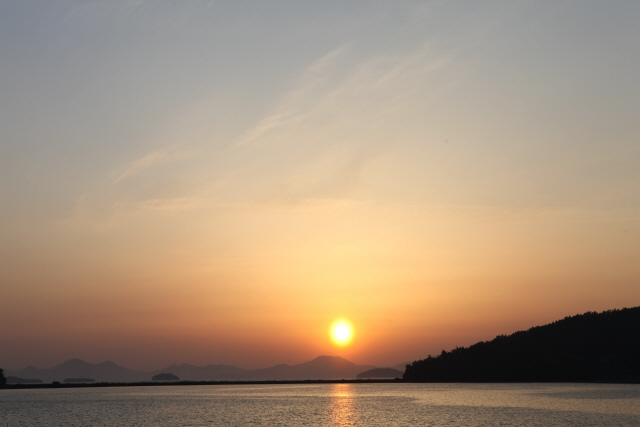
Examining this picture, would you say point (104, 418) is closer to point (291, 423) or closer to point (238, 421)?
point (238, 421)

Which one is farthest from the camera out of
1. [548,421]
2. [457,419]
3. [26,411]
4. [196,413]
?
[26,411]

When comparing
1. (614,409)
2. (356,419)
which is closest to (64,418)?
(356,419)

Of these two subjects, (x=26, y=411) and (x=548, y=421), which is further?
(x=26, y=411)

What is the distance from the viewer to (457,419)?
109875 mm

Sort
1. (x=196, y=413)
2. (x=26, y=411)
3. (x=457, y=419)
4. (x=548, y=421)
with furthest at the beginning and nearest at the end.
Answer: (x=26, y=411) → (x=196, y=413) → (x=457, y=419) → (x=548, y=421)

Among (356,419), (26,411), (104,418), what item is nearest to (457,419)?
(356,419)

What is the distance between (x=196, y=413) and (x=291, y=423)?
3692 cm

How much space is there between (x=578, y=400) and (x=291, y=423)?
85.7 m

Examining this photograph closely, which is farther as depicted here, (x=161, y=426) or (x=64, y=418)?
(x=64, y=418)

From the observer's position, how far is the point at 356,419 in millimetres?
115438

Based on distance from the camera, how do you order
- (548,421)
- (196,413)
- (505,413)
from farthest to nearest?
1. (196,413)
2. (505,413)
3. (548,421)

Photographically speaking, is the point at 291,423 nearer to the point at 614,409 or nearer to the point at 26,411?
the point at 614,409

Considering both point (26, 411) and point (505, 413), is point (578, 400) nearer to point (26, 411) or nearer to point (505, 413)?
point (505, 413)

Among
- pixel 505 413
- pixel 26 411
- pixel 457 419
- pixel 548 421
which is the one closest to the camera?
pixel 548 421
